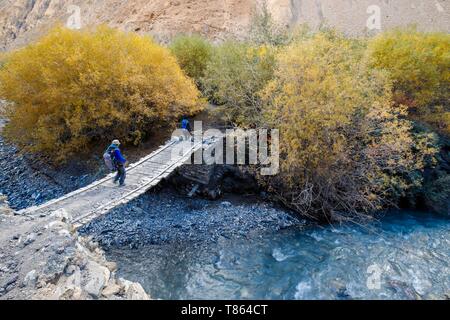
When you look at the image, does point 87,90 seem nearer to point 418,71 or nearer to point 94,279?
point 94,279

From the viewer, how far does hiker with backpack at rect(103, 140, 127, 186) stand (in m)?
10.3

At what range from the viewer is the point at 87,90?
1456 centimetres

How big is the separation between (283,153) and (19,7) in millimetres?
→ 57383

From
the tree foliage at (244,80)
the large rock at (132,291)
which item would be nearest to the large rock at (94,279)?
the large rock at (132,291)

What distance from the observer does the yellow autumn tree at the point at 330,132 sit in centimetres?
1166

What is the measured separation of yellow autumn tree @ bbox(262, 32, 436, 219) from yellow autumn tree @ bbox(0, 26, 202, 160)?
20.0 ft

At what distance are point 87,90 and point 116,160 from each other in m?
5.82

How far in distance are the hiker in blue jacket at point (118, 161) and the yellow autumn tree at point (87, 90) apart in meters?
4.69

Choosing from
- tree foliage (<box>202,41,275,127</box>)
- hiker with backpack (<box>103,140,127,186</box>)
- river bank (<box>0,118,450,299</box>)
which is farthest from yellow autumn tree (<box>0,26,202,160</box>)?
hiker with backpack (<box>103,140,127,186</box>)

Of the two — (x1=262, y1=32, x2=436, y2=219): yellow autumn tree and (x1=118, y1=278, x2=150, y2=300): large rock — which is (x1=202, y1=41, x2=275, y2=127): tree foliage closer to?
(x1=262, y1=32, x2=436, y2=219): yellow autumn tree

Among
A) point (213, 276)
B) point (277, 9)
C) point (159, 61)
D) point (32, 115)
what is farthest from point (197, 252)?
point (277, 9)

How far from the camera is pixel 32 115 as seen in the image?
15797 millimetres

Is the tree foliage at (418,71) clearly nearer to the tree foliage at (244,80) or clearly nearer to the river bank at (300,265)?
the tree foliage at (244,80)
